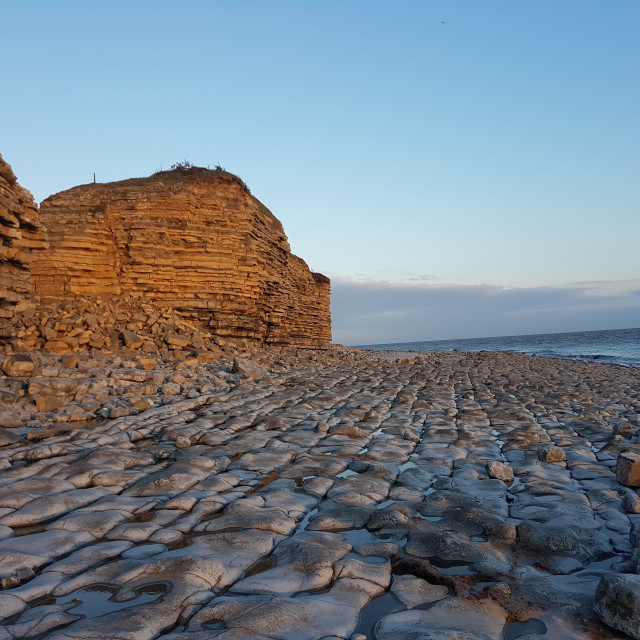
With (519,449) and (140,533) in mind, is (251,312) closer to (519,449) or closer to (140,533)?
(519,449)

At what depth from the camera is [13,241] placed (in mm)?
9562

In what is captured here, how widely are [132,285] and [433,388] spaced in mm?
11473

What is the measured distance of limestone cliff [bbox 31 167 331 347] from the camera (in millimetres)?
16984

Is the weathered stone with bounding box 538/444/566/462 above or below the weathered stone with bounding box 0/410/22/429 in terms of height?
below

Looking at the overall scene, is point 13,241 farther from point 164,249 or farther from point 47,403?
point 164,249

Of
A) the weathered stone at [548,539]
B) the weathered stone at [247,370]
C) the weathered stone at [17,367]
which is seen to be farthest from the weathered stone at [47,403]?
the weathered stone at [548,539]

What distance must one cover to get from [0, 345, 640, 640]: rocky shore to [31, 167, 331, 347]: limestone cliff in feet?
33.0

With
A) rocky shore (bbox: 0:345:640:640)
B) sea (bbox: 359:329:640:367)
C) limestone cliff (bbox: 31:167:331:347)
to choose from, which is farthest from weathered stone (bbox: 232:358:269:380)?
sea (bbox: 359:329:640:367)

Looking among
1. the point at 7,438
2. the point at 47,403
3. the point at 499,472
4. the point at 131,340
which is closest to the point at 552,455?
the point at 499,472

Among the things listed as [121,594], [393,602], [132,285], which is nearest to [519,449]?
[393,602]

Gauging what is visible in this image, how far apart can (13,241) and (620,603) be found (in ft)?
35.6

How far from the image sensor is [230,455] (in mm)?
5324

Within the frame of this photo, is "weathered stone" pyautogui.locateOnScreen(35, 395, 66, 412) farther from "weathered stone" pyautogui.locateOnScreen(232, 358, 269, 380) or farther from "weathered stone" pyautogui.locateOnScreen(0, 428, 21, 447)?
"weathered stone" pyautogui.locateOnScreen(232, 358, 269, 380)

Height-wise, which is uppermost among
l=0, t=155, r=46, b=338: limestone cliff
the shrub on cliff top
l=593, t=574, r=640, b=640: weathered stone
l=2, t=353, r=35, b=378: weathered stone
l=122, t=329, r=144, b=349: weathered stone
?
the shrub on cliff top
